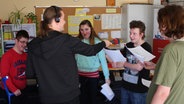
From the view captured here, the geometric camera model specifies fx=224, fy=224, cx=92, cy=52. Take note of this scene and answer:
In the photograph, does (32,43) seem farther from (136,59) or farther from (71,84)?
(136,59)

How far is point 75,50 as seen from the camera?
69.8 inches

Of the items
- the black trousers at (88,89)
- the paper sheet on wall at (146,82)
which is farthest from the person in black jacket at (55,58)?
the black trousers at (88,89)

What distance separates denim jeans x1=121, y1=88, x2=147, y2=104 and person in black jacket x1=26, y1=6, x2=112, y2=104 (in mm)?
700

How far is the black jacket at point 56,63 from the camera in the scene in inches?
67.9

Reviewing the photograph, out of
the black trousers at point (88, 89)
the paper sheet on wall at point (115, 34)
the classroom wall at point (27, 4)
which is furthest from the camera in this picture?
the paper sheet on wall at point (115, 34)

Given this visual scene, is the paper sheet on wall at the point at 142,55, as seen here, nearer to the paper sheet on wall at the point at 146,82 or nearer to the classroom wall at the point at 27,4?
the paper sheet on wall at the point at 146,82

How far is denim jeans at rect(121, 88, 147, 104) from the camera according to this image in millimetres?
2225

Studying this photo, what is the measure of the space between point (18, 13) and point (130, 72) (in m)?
2.98

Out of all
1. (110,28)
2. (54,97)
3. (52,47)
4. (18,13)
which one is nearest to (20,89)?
(54,97)

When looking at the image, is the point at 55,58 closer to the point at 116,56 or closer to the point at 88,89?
the point at 116,56

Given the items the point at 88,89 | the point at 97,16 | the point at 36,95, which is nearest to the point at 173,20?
the point at 88,89

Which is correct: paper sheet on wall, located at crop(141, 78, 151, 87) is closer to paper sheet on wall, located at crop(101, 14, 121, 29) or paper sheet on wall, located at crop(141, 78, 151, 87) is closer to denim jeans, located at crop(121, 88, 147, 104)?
denim jeans, located at crop(121, 88, 147, 104)

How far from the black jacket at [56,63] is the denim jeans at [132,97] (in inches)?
27.1

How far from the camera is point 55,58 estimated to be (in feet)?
5.67
